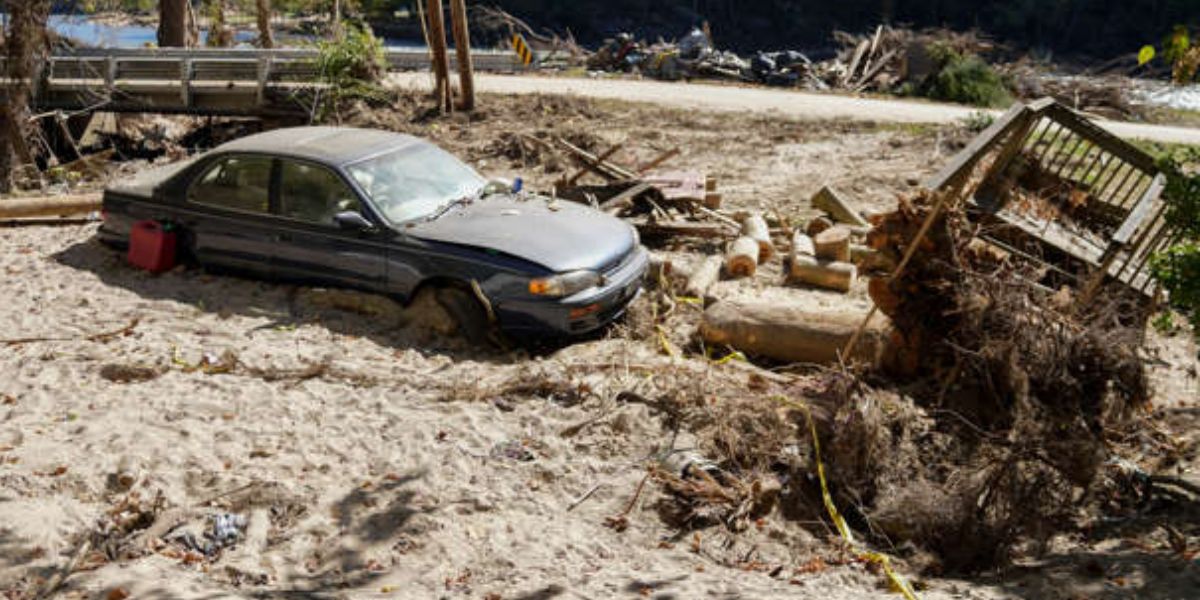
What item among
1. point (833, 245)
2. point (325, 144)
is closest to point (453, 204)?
point (325, 144)

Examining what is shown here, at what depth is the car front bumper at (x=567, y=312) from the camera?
818 cm

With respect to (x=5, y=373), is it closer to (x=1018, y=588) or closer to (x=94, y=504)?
(x=94, y=504)

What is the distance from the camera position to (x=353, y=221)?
339 inches

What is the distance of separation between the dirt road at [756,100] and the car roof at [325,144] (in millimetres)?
12066

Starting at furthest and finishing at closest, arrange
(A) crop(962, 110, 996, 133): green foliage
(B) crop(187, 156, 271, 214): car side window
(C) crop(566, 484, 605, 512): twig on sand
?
1. (A) crop(962, 110, 996, 133): green foliage
2. (B) crop(187, 156, 271, 214): car side window
3. (C) crop(566, 484, 605, 512): twig on sand

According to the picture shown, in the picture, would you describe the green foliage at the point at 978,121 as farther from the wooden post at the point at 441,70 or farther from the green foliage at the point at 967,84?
the wooden post at the point at 441,70

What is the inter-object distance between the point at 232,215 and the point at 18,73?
9088mm

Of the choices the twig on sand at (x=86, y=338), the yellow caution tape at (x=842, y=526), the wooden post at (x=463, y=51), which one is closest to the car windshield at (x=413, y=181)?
the twig on sand at (x=86, y=338)

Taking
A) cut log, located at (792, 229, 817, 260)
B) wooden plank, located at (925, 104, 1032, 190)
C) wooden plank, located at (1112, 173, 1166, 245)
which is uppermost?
wooden plank, located at (925, 104, 1032, 190)

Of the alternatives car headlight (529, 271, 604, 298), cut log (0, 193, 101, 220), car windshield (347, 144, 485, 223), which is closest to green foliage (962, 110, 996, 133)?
car windshield (347, 144, 485, 223)

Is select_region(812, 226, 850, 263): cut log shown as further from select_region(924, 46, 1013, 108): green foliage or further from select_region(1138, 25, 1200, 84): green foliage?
select_region(924, 46, 1013, 108): green foliage

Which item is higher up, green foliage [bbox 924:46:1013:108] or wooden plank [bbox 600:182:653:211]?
green foliage [bbox 924:46:1013:108]

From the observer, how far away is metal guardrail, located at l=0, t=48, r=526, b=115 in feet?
63.7

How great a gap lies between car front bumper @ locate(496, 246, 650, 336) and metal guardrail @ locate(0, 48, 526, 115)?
12977 millimetres
